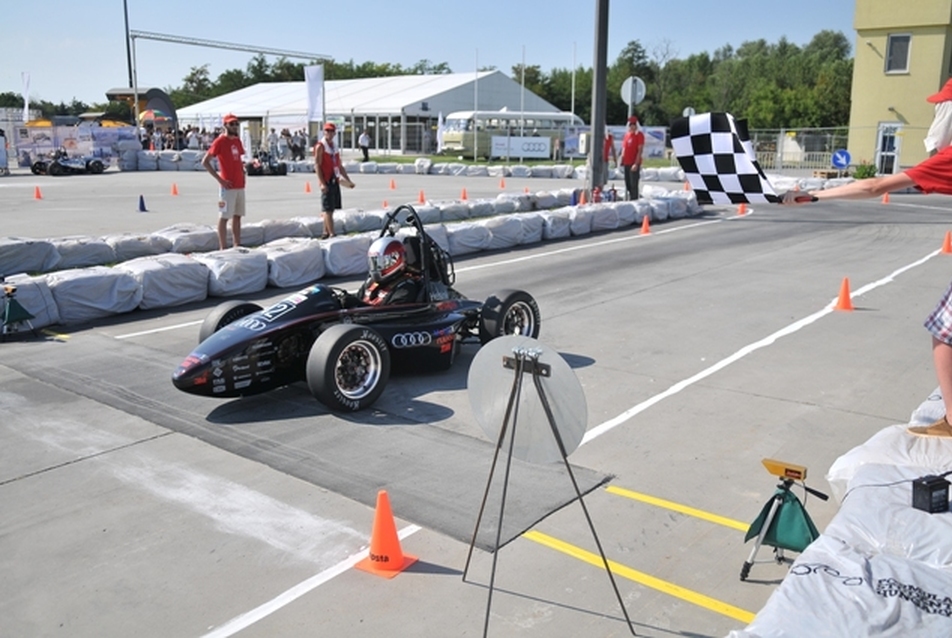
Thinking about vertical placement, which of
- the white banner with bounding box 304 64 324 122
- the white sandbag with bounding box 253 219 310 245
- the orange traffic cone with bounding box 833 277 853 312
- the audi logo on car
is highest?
the white banner with bounding box 304 64 324 122

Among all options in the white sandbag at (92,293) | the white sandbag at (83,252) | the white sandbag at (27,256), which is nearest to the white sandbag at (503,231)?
the white sandbag at (83,252)

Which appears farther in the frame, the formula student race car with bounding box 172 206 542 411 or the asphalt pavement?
the formula student race car with bounding box 172 206 542 411

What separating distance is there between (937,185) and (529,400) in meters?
2.04

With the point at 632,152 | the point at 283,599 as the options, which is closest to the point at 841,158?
the point at 632,152

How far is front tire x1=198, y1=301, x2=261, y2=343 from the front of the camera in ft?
23.4

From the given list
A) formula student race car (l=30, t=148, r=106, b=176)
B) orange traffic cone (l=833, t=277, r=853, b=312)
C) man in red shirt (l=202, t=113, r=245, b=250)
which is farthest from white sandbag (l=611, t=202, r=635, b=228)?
formula student race car (l=30, t=148, r=106, b=176)

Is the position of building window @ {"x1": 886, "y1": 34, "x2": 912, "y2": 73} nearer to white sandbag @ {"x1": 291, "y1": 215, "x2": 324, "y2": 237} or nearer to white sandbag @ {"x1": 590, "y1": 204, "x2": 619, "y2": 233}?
white sandbag @ {"x1": 590, "y1": 204, "x2": 619, "y2": 233}

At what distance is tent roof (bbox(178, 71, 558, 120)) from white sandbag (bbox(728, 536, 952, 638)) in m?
49.3

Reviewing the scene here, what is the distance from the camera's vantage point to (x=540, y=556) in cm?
419

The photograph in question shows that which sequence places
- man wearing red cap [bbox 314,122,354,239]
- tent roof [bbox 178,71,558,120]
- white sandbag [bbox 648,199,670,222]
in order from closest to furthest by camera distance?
man wearing red cap [bbox 314,122,354,239] → white sandbag [bbox 648,199,670,222] → tent roof [bbox 178,71,558,120]

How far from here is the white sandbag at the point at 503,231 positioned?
1470cm

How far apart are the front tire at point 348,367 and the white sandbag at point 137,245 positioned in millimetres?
7310

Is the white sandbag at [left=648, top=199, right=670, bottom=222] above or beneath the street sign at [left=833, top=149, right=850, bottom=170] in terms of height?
beneath

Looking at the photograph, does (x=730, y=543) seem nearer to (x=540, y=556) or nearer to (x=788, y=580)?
(x=540, y=556)
